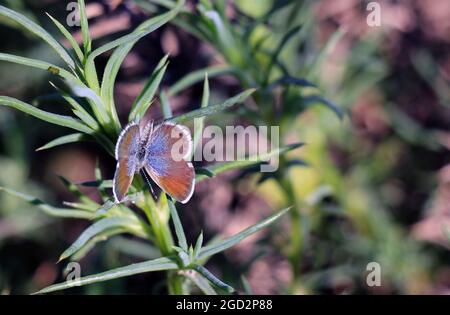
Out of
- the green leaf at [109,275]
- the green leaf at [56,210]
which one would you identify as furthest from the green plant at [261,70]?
the green leaf at [109,275]

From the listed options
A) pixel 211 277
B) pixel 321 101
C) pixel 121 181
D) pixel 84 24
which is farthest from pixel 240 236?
pixel 321 101

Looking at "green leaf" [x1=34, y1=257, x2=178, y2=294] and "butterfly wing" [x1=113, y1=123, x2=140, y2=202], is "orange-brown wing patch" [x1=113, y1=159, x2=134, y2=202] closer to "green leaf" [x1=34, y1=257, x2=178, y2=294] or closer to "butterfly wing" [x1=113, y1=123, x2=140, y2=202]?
"butterfly wing" [x1=113, y1=123, x2=140, y2=202]

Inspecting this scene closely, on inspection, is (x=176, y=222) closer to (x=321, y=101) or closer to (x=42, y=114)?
(x=42, y=114)

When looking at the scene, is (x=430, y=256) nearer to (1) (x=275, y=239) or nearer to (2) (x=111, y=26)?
(1) (x=275, y=239)

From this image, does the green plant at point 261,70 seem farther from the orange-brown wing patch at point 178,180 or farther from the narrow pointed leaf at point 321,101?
the orange-brown wing patch at point 178,180
